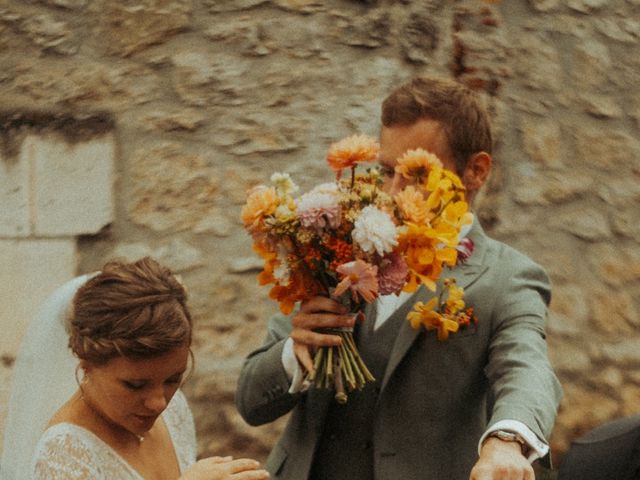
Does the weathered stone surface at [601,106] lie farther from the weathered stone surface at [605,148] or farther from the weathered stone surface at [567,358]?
the weathered stone surface at [567,358]

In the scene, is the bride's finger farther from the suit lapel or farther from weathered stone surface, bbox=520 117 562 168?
weathered stone surface, bbox=520 117 562 168

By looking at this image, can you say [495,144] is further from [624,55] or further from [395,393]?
[395,393]

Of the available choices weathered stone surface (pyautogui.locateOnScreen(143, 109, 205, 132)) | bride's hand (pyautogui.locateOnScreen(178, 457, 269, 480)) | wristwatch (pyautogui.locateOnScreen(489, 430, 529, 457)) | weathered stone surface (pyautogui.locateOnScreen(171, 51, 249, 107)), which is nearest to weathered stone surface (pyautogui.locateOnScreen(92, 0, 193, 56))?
weathered stone surface (pyautogui.locateOnScreen(171, 51, 249, 107))

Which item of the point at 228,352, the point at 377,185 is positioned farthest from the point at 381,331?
the point at 228,352

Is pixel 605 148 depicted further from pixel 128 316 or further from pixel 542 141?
pixel 128 316

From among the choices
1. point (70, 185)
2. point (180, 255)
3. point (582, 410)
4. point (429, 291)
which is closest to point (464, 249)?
point (429, 291)

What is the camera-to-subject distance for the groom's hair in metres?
3.06

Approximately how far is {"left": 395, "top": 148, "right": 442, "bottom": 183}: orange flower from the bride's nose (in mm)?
735

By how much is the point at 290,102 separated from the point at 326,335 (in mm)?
1733

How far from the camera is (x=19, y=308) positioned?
433cm

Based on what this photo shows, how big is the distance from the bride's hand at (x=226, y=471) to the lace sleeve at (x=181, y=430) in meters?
0.37

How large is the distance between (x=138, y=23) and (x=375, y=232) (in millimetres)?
2040

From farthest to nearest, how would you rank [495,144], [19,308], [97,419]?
[495,144], [19,308], [97,419]

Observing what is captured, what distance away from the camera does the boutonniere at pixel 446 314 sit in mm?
2928
